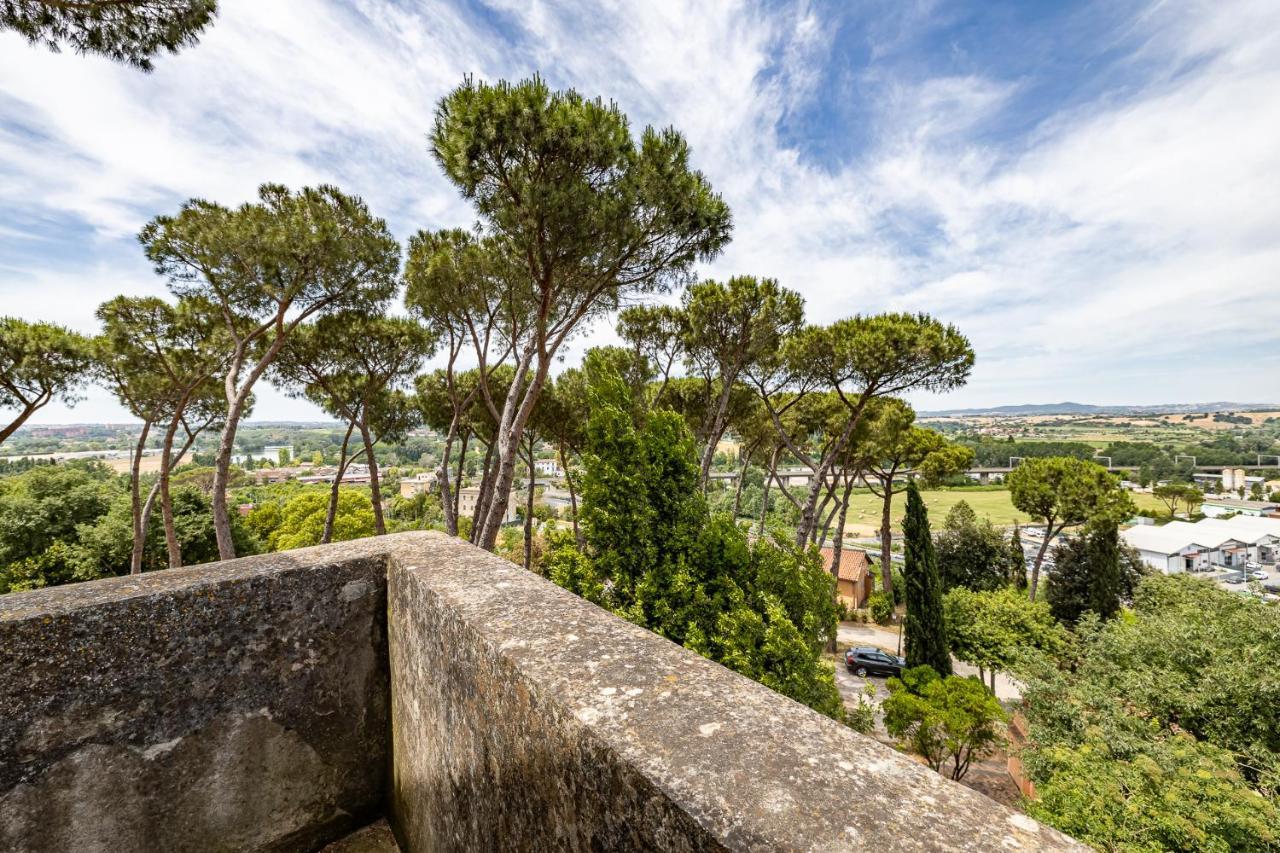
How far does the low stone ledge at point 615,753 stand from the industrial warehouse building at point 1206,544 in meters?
43.1

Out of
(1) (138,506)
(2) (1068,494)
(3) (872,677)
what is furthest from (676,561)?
(2) (1068,494)


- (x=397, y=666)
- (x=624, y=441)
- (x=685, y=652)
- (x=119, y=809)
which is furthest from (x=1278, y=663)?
(x=119, y=809)

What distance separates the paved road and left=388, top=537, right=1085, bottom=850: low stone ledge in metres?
15.5

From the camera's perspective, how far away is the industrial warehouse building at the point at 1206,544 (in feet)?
108

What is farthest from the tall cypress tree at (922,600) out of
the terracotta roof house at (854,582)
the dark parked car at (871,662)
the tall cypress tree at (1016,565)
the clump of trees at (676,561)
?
the tall cypress tree at (1016,565)

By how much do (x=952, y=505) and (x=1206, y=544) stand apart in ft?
62.1

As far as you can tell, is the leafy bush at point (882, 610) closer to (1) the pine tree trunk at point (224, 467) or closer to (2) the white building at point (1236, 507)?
(1) the pine tree trunk at point (224, 467)

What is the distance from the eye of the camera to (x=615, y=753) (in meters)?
1.00

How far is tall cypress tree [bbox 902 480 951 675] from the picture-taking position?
44.9 feet

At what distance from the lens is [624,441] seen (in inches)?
296

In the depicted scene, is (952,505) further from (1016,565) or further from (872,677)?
(872,677)

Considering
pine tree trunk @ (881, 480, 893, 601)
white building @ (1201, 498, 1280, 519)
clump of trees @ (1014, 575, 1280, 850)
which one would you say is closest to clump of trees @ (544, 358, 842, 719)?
clump of trees @ (1014, 575, 1280, 850)

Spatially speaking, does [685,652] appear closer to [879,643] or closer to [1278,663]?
[1278,663]

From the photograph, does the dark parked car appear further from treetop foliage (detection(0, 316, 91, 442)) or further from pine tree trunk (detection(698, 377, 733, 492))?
treetop foliage (detection(0, 316, 91, 442))
